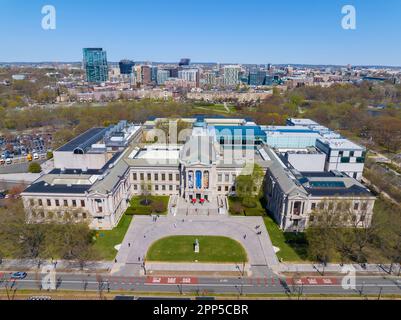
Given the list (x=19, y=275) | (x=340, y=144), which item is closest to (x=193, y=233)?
(x=19, y=275)

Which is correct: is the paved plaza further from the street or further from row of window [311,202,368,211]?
row of window [311,202,368,211]

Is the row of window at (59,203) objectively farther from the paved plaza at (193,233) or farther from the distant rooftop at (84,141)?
the distant rooftop at (84,141)

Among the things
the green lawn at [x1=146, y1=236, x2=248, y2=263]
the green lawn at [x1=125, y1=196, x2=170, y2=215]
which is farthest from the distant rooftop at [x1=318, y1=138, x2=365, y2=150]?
the green lawn at [x1=125, y1=196, x2=170, y2=215]

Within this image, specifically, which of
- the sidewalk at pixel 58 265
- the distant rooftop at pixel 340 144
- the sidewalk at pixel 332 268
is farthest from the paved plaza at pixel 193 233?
the distant rooftop at pixel 340 144

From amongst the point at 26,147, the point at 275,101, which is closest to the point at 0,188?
the point at 26,147
